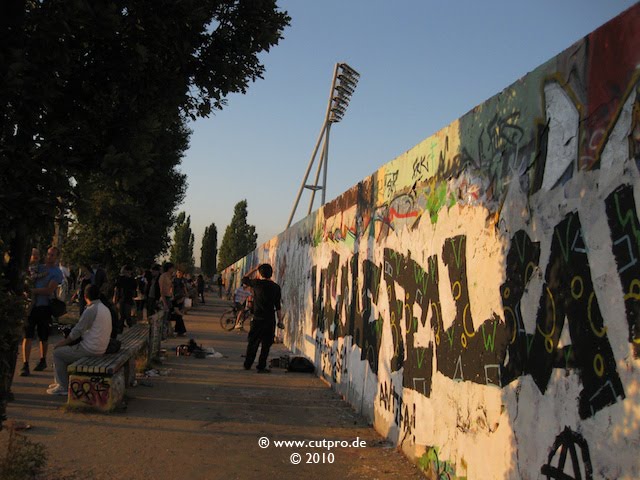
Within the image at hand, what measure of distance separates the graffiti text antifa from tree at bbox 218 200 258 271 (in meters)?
78.8

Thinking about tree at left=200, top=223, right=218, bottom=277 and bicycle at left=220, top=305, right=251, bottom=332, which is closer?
bicycle at left=220, top=305, right=251, bottom=332

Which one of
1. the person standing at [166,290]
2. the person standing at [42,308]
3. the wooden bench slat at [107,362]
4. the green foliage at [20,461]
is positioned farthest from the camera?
the person standing at [166,290]

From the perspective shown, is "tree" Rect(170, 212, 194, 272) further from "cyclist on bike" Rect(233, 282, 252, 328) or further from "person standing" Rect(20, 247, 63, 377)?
"person standing" Rect(20, 247, 63, 377)

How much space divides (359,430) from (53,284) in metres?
4.87

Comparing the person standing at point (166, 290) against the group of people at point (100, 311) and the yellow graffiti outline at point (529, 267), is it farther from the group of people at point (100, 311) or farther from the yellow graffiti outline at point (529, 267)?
the yellow graffiti outline at point (529, 267)

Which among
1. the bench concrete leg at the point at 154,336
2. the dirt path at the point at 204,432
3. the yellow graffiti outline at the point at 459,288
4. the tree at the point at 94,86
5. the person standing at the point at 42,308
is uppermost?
the tree at the point at 94,86

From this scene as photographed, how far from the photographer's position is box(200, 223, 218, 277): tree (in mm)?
88625

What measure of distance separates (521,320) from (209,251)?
87782 mm

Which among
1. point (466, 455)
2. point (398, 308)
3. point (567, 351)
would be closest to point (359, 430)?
point (398, 308)

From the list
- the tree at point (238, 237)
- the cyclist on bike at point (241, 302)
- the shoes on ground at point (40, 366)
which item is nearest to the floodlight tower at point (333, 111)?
the cyclist on bike at point (241, 302)

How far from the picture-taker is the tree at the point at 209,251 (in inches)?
3489

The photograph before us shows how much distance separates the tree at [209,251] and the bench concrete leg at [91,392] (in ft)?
272

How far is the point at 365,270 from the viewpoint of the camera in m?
7.07

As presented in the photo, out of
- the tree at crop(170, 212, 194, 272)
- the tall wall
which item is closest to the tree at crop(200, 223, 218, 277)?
the tree at crop(170, 212, 194, 272)
